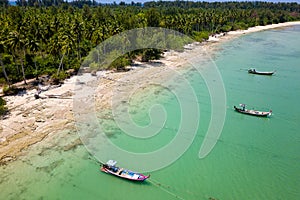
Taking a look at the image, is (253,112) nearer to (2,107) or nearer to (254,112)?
(254,112)

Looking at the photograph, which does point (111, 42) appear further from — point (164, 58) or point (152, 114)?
point (152, 114)

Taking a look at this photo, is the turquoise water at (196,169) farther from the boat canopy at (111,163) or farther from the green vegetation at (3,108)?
the green vegetation at (3,108)

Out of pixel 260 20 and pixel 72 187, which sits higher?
pixel 260 20

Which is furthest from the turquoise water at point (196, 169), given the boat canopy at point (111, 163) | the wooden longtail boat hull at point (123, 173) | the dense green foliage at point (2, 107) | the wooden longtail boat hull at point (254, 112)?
the dense green foliage at point (2, 107)

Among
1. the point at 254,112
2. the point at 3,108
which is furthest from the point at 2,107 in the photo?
the point at 254,112

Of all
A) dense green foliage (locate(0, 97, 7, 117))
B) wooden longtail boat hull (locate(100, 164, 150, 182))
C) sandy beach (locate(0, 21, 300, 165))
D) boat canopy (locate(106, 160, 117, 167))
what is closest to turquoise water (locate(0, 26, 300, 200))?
wooden longtail boat hull (locate(100, 164, 150, 182))

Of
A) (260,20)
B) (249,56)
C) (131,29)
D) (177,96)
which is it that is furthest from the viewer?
(260,20)

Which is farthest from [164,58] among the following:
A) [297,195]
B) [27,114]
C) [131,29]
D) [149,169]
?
[297,195]
